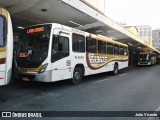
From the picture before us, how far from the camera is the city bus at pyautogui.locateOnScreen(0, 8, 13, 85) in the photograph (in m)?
6.77

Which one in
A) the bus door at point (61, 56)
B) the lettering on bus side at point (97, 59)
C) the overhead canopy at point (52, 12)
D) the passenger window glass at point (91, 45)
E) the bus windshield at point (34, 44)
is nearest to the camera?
the bus windshield at point (34, 44)

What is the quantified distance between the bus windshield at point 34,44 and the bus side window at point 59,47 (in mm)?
337

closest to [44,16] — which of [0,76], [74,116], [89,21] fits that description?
[89,21]

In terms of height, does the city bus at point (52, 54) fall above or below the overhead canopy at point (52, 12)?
below

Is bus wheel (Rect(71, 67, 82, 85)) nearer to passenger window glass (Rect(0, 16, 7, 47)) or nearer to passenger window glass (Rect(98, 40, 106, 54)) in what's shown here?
passenger window glass (Rect(98, 40, 106, 54))

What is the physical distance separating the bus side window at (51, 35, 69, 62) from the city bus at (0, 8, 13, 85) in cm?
229

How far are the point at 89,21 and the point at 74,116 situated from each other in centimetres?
1118

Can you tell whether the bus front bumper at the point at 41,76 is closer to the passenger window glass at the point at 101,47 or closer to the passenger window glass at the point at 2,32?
the passenger window glass at the point at 2,32

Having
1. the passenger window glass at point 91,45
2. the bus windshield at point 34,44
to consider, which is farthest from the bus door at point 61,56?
the passenger window glass at point 91,45

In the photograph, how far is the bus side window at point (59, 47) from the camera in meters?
9.09

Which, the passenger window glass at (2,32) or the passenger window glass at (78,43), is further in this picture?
the passenger window glass at (78,43)

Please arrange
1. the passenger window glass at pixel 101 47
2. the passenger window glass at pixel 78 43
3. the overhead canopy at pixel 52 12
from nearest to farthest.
Answer: the passenger window glass at pixel 78 43 < the overhead canopy at pixel 52 12 < the passenger window glass at pixel 101 47

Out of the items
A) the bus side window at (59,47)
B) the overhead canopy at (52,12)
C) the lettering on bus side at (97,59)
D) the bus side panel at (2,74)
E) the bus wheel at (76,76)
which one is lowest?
the bus wheel at (76,76)

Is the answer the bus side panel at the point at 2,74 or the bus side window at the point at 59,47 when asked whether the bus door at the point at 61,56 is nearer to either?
the bus side window at the point at 59,47
